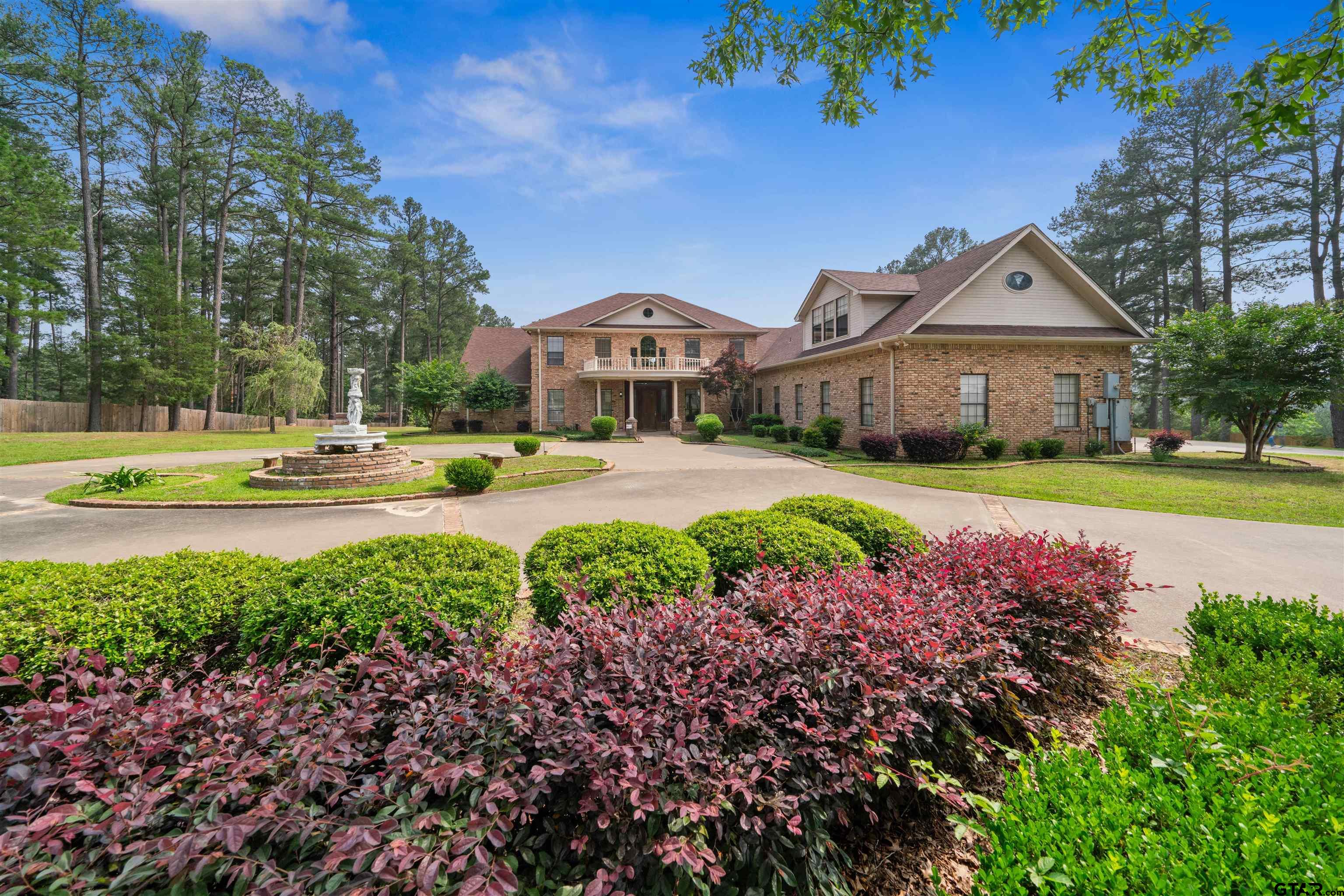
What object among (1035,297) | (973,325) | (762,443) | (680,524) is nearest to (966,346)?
(973,325)

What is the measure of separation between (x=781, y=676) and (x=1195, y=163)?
4149 centimetres

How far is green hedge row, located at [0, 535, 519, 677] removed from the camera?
2.68 meters

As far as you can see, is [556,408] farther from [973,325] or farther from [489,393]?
[973,325]

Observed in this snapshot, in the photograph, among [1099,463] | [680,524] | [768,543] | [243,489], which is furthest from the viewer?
[1099,463]

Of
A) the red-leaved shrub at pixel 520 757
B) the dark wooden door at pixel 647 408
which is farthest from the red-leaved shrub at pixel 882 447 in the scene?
the dark wooden door at pixel 647 408

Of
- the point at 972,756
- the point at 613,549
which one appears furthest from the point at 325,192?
the point at 972,756

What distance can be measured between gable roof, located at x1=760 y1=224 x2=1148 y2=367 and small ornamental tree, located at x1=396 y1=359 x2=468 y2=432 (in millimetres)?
19383

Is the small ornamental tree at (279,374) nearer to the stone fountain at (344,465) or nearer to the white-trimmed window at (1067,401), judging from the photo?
the stone fountain at (344,465)

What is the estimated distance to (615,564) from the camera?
377 centimetres

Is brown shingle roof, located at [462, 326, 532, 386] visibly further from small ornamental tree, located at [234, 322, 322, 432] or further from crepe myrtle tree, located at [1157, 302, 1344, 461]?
crepe myrtle tree, located at [1157, 302, 1344, 461]

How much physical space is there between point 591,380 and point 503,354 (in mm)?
6778

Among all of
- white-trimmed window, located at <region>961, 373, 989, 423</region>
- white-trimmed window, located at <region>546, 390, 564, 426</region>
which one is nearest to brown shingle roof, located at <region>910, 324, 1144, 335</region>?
white-trimmed window, located at <region>961, 373, 989, 423</region>

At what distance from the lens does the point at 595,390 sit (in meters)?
29.5

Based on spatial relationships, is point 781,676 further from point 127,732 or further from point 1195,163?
point 1195,163
